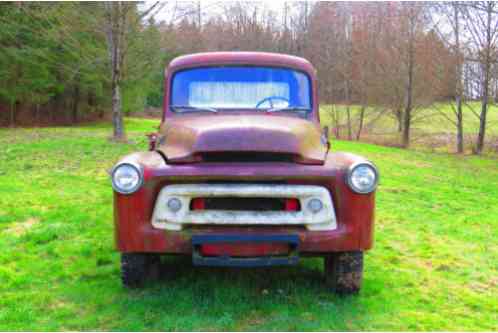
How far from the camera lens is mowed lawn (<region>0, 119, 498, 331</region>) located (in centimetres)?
342

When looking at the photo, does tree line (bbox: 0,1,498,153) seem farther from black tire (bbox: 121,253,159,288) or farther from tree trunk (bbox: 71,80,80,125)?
black tire (bbox: 121,253,159,288)

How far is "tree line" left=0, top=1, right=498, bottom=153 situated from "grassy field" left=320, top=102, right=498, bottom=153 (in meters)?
0.38

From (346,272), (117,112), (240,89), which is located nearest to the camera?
(346,272)

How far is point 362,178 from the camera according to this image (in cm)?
343

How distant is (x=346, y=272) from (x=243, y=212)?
0.97 m

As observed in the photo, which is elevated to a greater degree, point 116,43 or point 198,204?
point 116,43

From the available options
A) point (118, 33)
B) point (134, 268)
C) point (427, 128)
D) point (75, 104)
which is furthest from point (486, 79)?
point (75, 104)

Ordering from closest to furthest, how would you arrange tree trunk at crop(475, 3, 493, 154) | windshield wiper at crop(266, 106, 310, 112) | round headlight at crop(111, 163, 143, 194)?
round headlight at crop(111, 163, 143, 194) < windshield wiper at crop(266, 106, 310, 112) < tree trunk at crop(475, 3, 493, 154)

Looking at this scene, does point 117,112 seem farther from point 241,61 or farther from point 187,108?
point 187,108

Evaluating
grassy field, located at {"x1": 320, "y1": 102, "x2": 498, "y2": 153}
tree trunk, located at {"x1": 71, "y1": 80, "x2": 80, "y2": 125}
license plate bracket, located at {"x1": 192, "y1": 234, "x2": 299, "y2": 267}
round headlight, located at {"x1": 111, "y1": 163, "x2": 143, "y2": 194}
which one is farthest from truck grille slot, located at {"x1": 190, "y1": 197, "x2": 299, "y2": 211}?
tree trunk, located at {"x1": 71, "y1": 80, "x2": 80, "y2": 125}

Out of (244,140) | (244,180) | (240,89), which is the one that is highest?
(240,89)

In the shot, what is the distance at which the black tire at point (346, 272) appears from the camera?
3.70 m

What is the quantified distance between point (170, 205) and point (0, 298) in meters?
1.53

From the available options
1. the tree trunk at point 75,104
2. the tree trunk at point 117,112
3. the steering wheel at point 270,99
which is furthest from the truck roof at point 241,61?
the tree trunk at point 75,104
